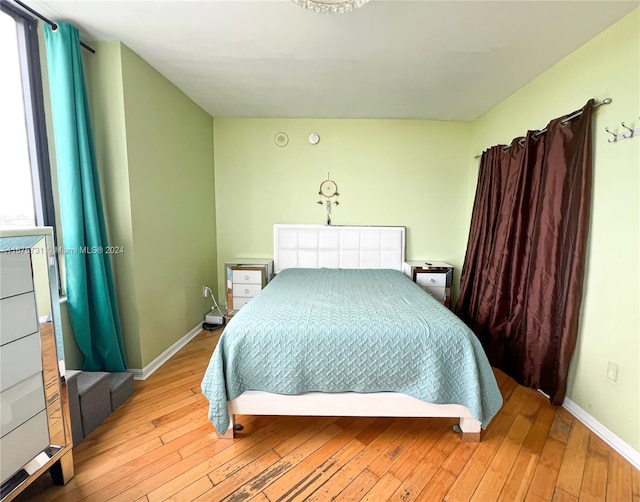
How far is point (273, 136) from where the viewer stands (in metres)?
3.33

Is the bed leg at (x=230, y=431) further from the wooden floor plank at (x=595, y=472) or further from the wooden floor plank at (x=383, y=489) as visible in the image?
the wooden floor plank at (x=595, y=472)

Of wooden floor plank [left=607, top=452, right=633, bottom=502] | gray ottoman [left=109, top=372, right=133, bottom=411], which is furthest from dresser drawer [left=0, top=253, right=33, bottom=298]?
wooden floor plank [left=607, top=452, right=633, bottom=502]

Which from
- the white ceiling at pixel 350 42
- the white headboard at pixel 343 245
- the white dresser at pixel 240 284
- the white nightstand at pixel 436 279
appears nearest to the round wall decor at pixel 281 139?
the white ceiling at pixel 350 42

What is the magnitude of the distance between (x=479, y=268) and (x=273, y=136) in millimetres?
2758

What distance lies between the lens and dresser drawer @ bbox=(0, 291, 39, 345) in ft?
3.47

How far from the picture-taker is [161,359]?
237 cm

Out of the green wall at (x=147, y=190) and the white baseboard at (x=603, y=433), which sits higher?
the green wall at (x=147, y=190)

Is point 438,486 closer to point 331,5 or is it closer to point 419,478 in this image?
point 419,478

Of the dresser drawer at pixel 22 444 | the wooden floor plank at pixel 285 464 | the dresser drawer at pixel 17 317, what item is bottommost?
the wooden floor plank at pixel 285 464

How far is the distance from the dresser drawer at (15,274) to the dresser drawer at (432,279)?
3.06 meters

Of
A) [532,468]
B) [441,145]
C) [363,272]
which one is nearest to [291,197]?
[363,272]

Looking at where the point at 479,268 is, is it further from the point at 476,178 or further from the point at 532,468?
the point at 532,468

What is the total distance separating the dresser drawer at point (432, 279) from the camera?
310 cm

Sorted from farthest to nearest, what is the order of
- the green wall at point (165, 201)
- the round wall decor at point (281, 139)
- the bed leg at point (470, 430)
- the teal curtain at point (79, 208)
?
the round wall decor at point (281, 139) → the green wall at point (165, 201) → the teal curtain at point (79, 208) → the bed leg at point (470, 430)
